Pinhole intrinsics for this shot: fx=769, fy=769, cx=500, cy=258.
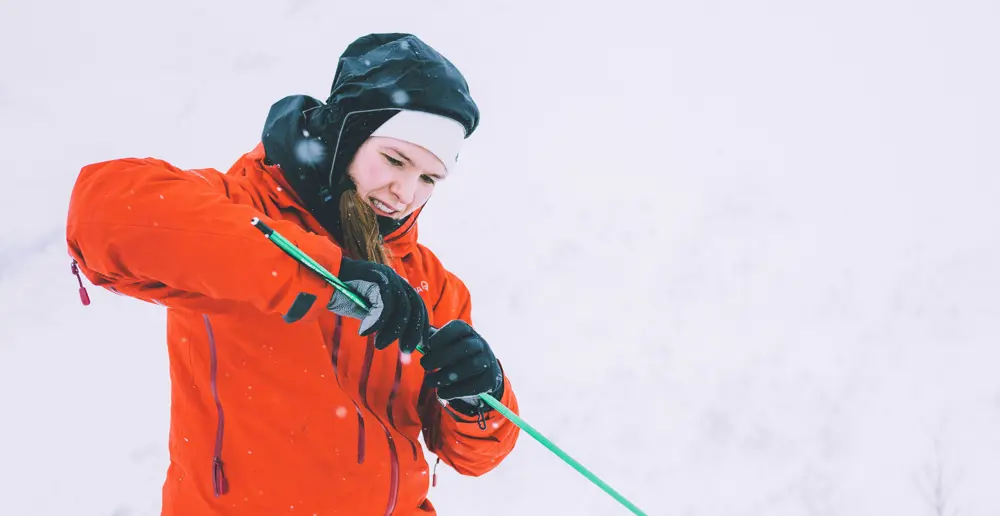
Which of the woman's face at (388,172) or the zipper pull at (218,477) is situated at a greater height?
the woman's face at (388,172)

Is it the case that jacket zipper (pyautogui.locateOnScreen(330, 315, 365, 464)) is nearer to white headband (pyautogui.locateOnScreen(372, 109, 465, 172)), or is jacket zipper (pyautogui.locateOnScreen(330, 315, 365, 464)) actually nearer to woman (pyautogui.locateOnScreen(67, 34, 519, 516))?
woman (pyautogui.locateOnScreen(67, 34, 519, 516))

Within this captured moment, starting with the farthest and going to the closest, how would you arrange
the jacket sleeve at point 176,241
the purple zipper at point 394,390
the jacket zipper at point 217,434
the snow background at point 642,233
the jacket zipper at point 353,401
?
1. the snow background at point 642,233
2. the purple zipper at point 394,390
3. the jacket zipper at point 353,401
4. the jacket zipper at point 217,434
5. the jacket sleeve at point 176,241

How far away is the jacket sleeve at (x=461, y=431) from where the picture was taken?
1.89m

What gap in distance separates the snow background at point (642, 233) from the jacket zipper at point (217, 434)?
8.22 feet

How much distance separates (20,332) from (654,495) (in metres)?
3.64

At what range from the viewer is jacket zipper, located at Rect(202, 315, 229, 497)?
162 centimetres

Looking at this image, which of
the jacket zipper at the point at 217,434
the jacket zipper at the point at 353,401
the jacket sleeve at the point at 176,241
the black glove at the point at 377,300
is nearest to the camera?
the jacket sleeve at the point at 176,241

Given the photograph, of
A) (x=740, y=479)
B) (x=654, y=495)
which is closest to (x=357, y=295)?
(x=654, y=495)

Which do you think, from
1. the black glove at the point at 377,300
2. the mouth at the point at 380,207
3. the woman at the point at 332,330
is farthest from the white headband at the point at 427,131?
the black glove at the point at 377,300

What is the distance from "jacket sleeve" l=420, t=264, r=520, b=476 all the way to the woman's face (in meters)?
0.37

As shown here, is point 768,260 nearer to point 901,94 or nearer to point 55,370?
point 901,94

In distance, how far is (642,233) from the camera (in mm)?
5379

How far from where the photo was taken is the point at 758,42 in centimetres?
687

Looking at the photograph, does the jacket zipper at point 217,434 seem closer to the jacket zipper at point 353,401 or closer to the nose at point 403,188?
the jacket zipper at point 353,401
